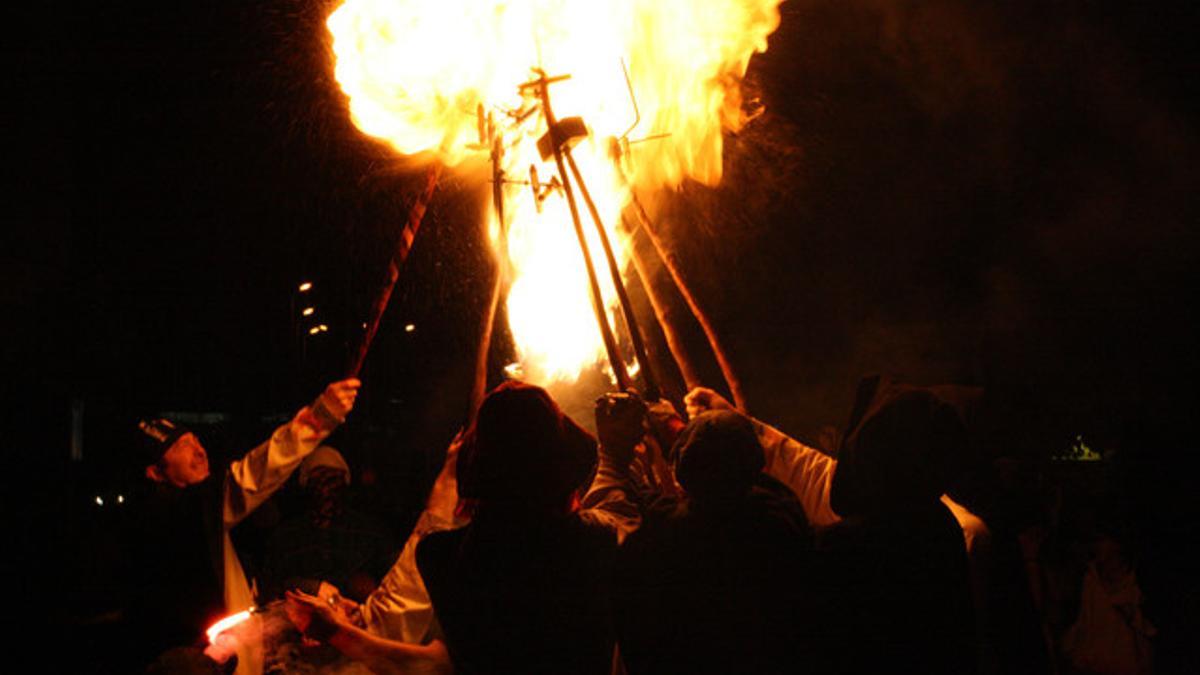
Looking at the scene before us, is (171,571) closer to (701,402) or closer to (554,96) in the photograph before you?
(701,402)

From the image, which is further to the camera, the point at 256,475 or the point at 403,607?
the point at 256,475

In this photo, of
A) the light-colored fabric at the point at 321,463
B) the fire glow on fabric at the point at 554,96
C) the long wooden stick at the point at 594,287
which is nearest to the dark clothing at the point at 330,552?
the light-colored fabric at the point at 321,463

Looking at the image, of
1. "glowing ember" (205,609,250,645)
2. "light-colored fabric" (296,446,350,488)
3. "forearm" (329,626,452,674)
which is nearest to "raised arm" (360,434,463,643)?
"forearm" (329,626,452,674)

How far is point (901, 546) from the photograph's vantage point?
205cm

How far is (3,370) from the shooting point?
911 centimetres

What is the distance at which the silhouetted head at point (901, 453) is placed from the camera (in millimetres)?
2107

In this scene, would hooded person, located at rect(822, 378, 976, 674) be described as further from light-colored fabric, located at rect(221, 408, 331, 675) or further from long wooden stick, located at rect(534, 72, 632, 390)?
light-colored fabric, located at rect(221, 408, 331, 675)

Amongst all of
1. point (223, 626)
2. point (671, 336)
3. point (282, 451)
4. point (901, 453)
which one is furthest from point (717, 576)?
point (282, 451)

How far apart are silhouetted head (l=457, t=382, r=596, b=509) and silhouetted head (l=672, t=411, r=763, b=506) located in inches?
11.3

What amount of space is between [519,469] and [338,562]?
236 cm

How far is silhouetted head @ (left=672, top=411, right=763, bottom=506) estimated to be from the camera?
6.54ft

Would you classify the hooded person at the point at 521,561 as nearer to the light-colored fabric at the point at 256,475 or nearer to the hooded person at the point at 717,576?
the hooded person at the point at 717,576

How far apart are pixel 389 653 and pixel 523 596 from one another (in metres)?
0.50

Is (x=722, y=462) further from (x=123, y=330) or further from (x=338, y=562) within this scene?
(x=123, y=330)
